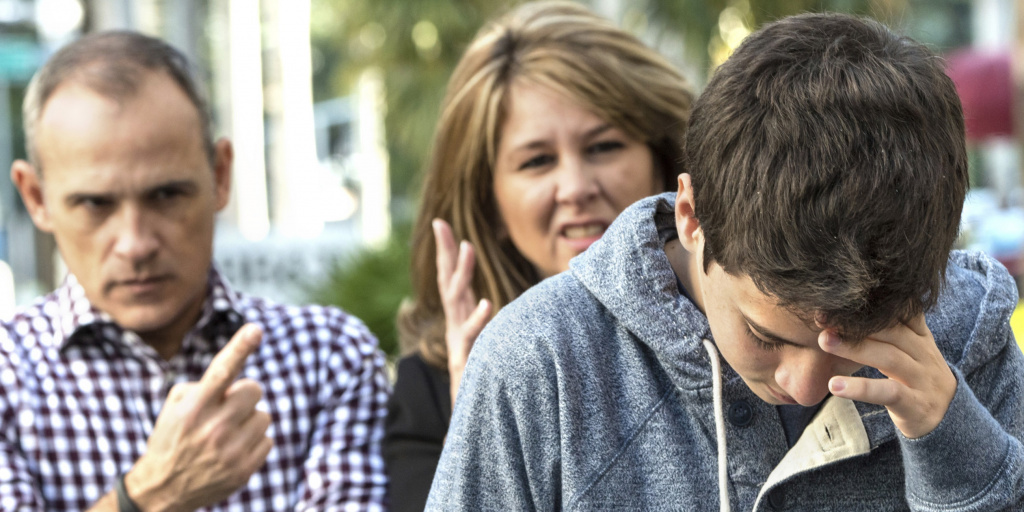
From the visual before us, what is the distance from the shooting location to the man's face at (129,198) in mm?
2199

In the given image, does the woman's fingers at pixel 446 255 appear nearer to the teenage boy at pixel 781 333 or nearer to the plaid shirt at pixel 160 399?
the plaid shirt at pixel 160 399

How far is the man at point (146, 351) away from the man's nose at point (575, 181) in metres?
0.57

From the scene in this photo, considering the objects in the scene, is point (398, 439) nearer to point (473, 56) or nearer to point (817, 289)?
point (473, 56)

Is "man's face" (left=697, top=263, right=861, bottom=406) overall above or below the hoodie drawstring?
above

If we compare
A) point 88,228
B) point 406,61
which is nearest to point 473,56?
point 88,228

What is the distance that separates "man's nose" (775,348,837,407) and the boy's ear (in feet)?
0.62

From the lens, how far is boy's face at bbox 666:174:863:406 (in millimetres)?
1328

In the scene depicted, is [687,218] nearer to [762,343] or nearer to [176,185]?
[762,343]

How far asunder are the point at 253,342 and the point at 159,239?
40cm

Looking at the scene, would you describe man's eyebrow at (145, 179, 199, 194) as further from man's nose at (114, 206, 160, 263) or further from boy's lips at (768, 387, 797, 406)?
boy's lips at (768, 387, 797, 406)

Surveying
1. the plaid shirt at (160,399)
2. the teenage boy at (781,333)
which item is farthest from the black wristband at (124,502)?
the teenage boy at (781,333)

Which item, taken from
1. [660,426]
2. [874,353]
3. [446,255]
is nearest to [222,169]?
[446,255]

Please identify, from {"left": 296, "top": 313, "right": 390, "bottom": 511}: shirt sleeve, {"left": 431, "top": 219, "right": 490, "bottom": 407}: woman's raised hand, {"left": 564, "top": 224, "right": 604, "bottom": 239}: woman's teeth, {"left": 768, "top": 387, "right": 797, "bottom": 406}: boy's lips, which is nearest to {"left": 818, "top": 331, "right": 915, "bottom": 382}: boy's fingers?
{"left": 768, "top": 387, "right": 797, "bottom": 406}: boy's lips

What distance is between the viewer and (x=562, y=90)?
235 centimetres
